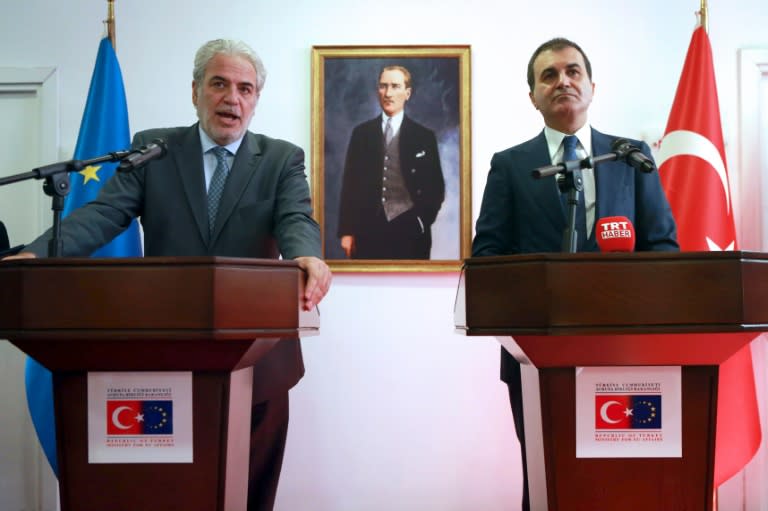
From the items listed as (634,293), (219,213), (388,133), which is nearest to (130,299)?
(219,213)

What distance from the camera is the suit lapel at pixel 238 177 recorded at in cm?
230

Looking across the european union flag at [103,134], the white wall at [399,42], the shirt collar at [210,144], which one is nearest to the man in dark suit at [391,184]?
the white wall at [399,42]

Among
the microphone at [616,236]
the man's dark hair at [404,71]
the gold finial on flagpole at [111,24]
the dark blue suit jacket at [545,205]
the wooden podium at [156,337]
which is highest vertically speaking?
the gold finial on flagpole at [111,24]

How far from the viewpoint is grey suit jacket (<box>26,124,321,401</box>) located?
7.52 feet

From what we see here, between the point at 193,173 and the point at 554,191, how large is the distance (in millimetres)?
1087

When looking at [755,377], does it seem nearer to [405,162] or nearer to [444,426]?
[444,426]

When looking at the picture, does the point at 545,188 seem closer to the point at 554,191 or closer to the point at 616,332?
the point at 554,191

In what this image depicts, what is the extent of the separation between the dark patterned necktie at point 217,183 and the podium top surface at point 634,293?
3.52ft

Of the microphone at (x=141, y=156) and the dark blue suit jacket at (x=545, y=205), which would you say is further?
the dark blue suit jacket at (x=545, y=205)

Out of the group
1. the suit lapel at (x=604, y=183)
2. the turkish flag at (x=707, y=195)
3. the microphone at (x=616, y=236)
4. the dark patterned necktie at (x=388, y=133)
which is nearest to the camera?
the microphone at (x=616, y=236)

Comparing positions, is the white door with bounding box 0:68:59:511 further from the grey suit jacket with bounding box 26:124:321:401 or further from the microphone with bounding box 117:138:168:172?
the microphone with bounding box 117:138:168:172

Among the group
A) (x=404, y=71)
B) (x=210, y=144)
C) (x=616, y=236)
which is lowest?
(x=616, y=236)

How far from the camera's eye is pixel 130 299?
154 cm

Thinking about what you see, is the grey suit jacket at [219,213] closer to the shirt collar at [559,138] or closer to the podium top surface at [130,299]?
the podium top surface at [130,299]
